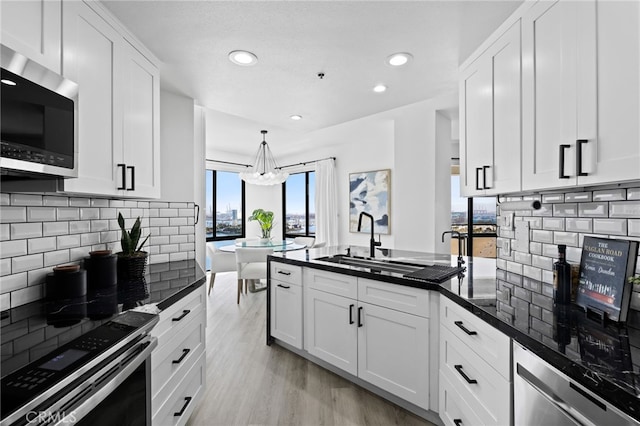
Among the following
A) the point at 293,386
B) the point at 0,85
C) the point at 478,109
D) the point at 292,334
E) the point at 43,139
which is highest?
the point at 478,109

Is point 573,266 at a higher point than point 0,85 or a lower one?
lower

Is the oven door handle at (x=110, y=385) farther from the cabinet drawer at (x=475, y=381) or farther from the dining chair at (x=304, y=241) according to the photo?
the dining chair at (x=304, y=241)

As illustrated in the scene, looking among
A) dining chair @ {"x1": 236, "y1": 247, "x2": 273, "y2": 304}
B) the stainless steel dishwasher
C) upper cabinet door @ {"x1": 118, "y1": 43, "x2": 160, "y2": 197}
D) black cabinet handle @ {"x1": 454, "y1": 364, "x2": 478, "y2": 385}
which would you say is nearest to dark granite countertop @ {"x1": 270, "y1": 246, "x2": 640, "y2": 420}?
the stainless steel dishwasher

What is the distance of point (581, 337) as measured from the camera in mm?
1015

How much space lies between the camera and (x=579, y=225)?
4.95 feet

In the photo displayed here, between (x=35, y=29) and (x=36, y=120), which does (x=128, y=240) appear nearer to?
(x=36, y=120)

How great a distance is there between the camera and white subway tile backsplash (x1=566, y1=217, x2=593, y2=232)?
57.2 inches

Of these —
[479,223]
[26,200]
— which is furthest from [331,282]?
[479,223]

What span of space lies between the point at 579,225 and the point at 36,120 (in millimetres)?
2444

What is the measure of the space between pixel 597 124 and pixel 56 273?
96.1 inches

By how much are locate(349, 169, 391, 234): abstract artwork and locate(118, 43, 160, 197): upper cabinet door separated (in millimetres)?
3501

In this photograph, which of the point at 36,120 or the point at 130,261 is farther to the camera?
the point at 130,261

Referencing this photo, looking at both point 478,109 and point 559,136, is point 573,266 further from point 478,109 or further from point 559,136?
point 478,109

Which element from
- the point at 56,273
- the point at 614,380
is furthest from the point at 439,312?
the point at 56,273
